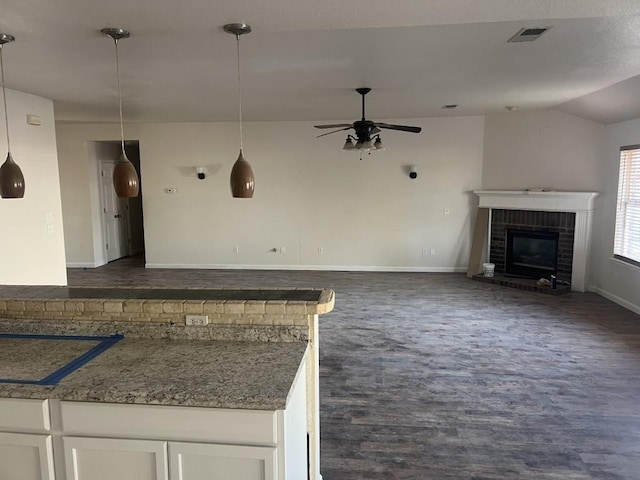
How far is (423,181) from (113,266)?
6.03 m

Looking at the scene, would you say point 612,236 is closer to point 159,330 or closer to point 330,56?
point 330,56

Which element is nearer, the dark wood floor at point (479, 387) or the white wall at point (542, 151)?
the dark wood floor at point (479, 387)

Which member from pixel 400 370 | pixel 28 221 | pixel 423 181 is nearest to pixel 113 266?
pixel 28 221

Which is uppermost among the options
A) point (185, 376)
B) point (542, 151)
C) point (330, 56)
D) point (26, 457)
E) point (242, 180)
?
point (330, 56)

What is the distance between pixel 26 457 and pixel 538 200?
6.98 meters

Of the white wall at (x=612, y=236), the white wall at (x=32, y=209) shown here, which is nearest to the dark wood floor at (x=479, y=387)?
the white wall at (x=612, y=236)

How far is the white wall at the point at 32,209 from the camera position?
4.86m

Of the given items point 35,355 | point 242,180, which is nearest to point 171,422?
point 35,355

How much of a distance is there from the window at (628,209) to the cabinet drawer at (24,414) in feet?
21.2

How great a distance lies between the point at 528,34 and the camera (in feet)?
10.3

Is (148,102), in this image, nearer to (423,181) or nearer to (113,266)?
(113,266)

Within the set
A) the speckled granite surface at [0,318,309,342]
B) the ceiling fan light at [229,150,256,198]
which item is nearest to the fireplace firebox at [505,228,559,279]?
the ceiling fan light at [229,150,256,198]

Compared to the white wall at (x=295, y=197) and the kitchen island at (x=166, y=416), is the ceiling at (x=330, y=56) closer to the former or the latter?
the white wall at (x=295, y=197)

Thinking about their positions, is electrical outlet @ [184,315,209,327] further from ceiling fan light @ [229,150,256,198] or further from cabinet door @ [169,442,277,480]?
ceiling fan light @ [229,150,256,198]
